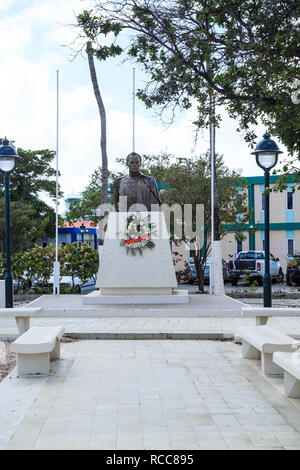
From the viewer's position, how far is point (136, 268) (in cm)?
1388

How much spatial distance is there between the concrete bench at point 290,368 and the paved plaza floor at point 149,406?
0.42ft

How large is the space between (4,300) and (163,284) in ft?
12.7

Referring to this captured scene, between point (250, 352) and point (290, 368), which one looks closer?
point (290, 368)

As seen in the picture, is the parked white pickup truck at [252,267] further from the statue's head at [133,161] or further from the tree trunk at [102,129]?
the statue's head at [133,161]

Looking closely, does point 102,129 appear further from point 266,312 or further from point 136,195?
point 266,312

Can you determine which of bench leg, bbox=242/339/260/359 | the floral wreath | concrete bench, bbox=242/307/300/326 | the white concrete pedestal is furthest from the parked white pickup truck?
bench leg, bbox=242/339/260/359

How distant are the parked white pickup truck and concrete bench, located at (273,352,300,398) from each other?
19.7m

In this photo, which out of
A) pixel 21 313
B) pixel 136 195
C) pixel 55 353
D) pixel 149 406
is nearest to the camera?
pixel 149 406

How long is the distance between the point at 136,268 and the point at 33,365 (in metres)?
8.01

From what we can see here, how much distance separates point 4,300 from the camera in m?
12.0

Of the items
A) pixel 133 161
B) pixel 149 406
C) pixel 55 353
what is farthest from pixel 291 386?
pixel 133 161

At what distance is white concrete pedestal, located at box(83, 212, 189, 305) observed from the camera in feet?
45.4

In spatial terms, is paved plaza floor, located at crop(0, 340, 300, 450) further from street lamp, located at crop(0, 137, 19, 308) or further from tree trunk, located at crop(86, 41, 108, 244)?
tree trunk, located at crop(86, 41, 108, 244)

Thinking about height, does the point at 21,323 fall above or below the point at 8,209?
below
